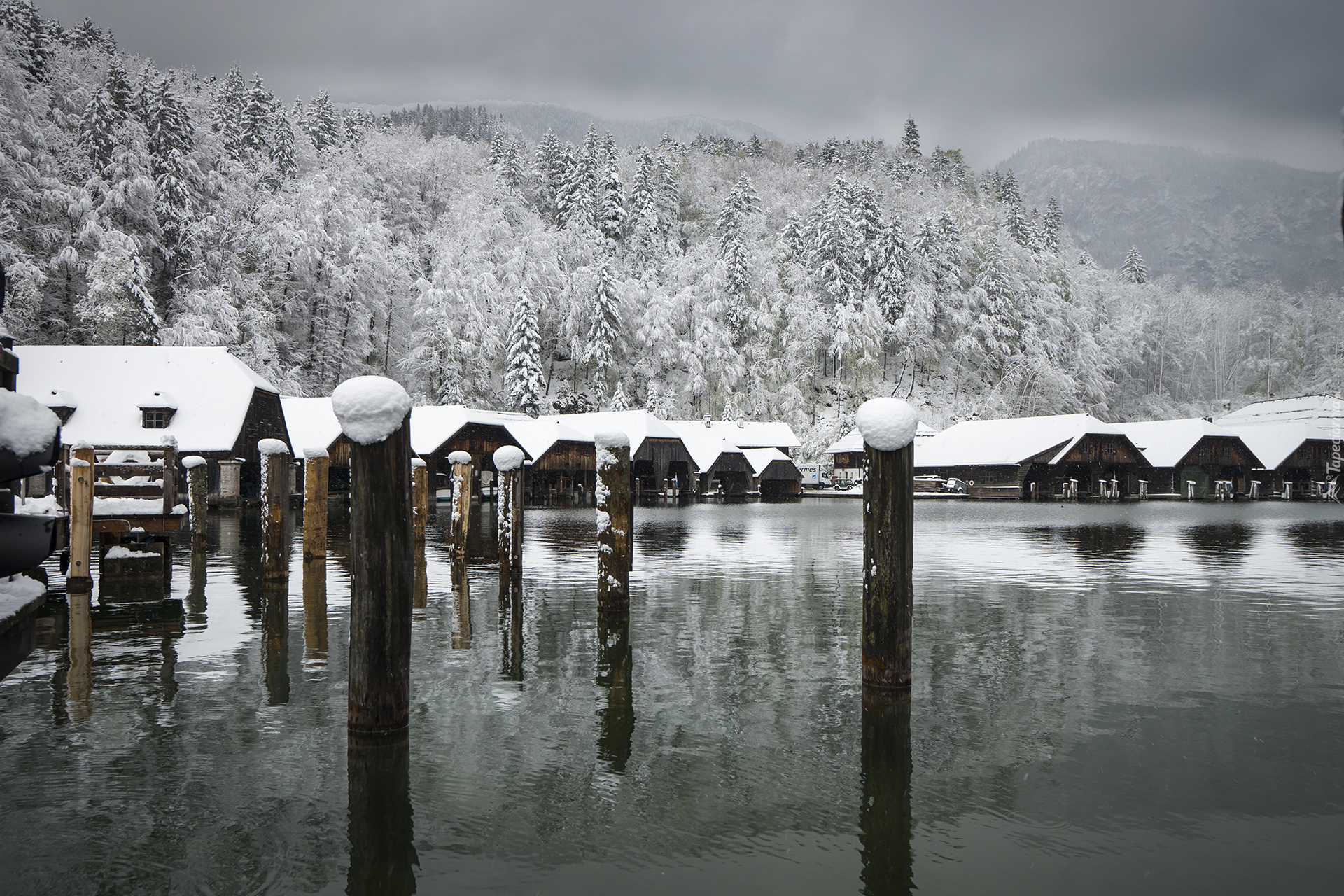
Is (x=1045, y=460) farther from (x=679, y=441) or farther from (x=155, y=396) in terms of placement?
(x=155, y=396)

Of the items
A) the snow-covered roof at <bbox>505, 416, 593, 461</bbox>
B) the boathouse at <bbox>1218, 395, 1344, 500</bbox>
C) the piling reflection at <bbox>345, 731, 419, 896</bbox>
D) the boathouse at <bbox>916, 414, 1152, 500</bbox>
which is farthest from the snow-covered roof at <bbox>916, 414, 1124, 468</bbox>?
the piling reflection at <bbox>345, 731, 419, 896</bbox>

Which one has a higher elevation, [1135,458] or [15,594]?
[1135,458]

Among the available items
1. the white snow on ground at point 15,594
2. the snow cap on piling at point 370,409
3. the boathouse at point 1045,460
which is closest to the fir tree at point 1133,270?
the boathouse at point 1045,460

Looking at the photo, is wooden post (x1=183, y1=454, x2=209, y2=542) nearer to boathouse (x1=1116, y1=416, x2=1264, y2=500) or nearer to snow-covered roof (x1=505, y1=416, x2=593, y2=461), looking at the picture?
snow-covered roof (x1=505, y1=416, x2=593, y2=461)

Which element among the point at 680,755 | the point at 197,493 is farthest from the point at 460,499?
the point at 680,755

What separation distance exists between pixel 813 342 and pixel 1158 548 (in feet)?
218

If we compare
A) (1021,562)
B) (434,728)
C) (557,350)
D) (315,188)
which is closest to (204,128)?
(315,188)

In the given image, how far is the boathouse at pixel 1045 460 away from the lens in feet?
222

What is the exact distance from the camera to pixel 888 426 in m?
7.24

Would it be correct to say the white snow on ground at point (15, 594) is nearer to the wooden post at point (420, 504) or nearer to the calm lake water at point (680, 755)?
the calm lake water at point (680, 755)

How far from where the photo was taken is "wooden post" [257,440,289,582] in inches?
568

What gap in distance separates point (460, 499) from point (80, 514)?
687 centimetres

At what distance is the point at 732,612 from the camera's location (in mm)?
12828

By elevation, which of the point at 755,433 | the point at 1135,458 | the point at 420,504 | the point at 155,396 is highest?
the point at 155,396
